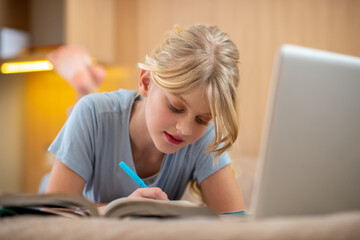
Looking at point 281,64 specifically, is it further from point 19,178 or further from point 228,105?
point 19,178

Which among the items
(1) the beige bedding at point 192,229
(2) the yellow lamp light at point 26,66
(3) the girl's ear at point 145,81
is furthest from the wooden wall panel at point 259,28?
(1) the beige bedding at point 192,229

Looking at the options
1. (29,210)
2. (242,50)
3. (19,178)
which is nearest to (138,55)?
(242,50)

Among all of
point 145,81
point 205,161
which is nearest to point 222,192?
point 205,161

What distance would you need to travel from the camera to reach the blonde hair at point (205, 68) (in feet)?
2.88

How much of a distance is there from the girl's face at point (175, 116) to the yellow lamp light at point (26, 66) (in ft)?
5.83

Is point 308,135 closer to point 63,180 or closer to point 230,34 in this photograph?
point 63,180

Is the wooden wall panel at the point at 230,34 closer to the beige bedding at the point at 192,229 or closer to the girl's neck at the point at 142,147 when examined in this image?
the girl's neck at the point at 142,147

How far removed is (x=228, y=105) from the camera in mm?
892

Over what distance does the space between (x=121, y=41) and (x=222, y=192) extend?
200 centimetres

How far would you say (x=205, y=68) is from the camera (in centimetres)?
90

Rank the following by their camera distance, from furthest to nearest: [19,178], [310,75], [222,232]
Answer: [19,178], [310,75], [222,232]

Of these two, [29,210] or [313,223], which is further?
[29,210]

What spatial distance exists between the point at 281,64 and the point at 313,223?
0.65 feet

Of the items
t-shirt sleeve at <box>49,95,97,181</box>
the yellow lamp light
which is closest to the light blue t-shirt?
t-shirt sleeve at <box>49,95,97,181</box>
